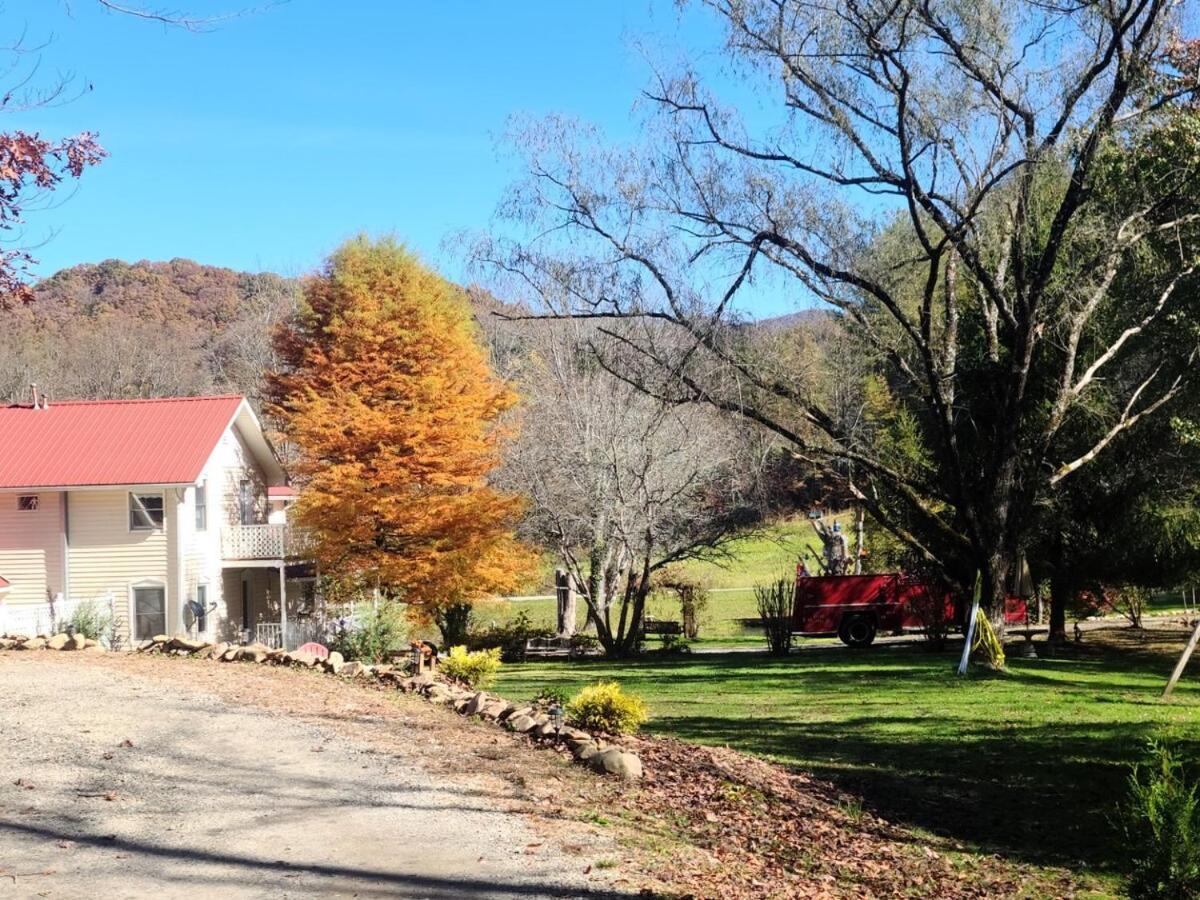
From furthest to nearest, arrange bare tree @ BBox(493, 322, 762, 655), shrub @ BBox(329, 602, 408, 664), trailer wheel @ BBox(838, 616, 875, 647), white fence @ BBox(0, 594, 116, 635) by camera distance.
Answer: bare tree @ BBox(493, 322, 762, 655) < trailer wheel @ BBox(838, 616, 875, 647) < white fence @ BBox(0, 594, 116, 635) < shrub @ BBox(329, 602, 408, 664)

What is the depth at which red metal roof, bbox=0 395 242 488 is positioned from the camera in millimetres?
27125

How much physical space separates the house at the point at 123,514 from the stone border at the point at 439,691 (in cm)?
1007

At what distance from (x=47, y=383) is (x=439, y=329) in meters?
32.7

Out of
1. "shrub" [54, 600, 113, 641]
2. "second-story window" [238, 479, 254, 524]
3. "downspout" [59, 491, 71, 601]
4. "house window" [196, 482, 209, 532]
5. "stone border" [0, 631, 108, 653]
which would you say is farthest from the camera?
"second-story window" [238, 479, 254, 524]

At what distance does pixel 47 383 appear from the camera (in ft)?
173

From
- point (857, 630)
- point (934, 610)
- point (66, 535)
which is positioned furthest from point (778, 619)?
point (66, 535)

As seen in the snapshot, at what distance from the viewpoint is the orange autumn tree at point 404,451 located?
26766 millimetres

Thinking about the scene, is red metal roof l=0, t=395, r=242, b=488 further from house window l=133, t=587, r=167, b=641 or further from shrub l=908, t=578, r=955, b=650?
shrub l=908, t=578, r=955, b=650

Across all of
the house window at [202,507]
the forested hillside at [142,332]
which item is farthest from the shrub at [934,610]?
the forested hillside at [142,332]

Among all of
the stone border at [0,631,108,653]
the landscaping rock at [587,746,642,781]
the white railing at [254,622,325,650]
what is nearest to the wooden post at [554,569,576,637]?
the white railing at [254,622,325,650]

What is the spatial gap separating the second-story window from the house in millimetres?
2036

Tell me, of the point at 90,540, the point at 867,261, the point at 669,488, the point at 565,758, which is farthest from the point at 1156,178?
the point at 90,540

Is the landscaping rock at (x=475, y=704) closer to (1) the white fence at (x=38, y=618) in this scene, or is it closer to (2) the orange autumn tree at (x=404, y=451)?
(1) the white fence at (x=38, y=618)

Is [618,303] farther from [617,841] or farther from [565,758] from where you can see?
[617,841]
